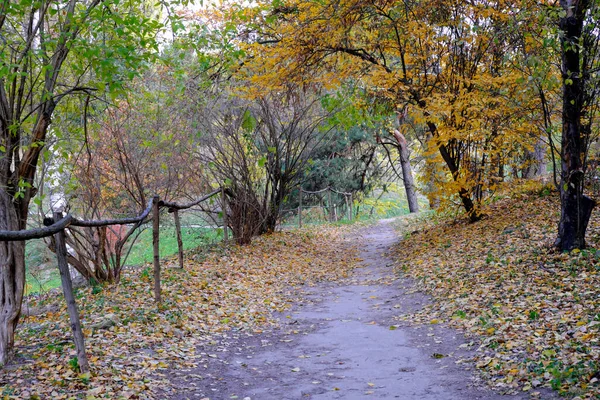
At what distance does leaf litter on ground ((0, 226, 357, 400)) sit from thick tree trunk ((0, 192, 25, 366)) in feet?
0.92

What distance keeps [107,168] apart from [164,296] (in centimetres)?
314

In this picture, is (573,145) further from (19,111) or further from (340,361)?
(19,111)

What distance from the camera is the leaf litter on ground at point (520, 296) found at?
4527 millimetres

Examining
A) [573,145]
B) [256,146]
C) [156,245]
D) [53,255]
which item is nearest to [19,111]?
[156,245]

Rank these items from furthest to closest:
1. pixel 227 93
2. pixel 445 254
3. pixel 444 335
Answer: pixel 227 93, pixel 445 254, pixel 444 335

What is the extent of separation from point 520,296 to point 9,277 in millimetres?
5622

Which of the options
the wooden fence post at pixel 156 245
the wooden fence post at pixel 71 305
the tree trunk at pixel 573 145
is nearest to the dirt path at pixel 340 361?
the wooden fence post at pixel 71 305

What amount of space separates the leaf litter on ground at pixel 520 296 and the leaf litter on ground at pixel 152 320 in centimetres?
218

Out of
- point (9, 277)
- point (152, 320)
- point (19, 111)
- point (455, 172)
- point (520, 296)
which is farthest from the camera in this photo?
point (455, 172)

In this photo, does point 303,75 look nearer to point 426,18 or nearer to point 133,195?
point 426,18

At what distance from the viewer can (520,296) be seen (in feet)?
22.0

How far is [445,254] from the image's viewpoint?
414 inches

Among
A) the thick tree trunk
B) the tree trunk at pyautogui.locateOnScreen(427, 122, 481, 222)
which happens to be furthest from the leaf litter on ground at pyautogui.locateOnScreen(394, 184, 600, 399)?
the thick tree trunk

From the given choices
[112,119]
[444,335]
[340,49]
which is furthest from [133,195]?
[444,335]
